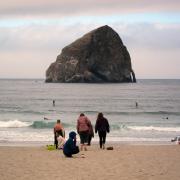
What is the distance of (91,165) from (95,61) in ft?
495

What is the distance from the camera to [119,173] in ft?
41.4

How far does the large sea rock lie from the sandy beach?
143328mm

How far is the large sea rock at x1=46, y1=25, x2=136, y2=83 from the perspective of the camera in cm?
16375

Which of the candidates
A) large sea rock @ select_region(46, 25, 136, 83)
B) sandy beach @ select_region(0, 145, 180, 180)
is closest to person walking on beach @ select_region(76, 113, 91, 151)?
sandy beach @ select_region(0, 145, 180, 180)

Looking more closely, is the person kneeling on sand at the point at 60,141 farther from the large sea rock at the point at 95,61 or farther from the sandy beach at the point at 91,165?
the large sea rock at the point at 95,61

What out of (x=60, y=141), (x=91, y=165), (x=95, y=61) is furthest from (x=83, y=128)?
(x=95, y=61)

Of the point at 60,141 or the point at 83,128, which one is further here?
the point at 60,141

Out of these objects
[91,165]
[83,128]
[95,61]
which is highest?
[95,61]

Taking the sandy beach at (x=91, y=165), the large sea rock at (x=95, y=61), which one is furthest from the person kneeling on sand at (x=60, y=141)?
the large sea rock at (x=95, y=61)

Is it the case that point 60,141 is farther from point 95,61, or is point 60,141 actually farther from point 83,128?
point 95,61

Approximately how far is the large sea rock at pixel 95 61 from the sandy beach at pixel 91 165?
143m

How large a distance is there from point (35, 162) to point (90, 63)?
486ft

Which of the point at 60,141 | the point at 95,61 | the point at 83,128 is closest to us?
the point at 83,128

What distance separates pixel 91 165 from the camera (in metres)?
14.2
